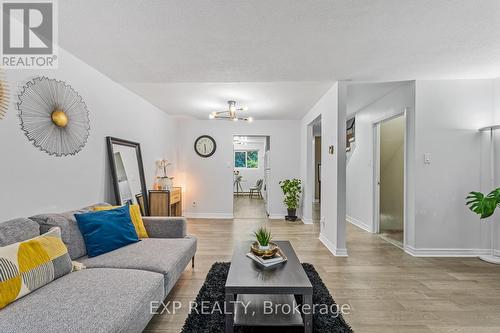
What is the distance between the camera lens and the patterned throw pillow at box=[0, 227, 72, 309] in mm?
1327

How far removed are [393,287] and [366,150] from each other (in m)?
2.92

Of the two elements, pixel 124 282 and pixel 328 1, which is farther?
pixel 328 1

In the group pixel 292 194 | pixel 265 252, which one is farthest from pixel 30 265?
pixel 292 194

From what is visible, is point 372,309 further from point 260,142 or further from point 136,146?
point 260,142

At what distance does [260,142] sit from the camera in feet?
37.8

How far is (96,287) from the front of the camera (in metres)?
1.49

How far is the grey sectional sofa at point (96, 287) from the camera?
3.87 ft

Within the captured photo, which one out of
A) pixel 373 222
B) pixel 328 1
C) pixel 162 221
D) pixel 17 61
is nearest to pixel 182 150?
pixel 162 221

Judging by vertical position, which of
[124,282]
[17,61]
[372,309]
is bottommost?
[372,309]

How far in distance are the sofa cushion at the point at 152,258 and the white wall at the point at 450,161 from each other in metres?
3.18

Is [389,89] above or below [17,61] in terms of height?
above

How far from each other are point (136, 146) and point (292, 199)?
348cm

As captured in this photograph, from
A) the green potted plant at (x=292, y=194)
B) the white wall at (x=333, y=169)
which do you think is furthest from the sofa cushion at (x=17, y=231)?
the green potted plant at (x=292, y=194)

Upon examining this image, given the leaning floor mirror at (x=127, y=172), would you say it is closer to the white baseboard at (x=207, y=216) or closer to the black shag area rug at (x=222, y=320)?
the black shag area rug at (x=222, y=320)
